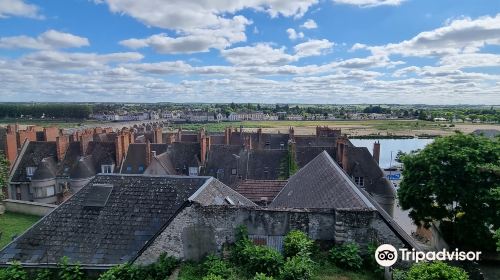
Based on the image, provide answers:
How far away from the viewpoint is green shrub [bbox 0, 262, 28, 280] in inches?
484

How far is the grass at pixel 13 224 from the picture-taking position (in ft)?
78.2

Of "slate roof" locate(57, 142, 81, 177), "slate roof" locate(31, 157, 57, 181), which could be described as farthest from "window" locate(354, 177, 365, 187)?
"slate roof" locate(31, 157, 57, 181)

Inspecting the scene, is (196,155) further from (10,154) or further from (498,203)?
(498,203)

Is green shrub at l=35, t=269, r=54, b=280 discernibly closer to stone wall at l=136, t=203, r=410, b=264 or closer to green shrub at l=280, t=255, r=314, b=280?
stone wall at l=136, t=203, r=410, b=264

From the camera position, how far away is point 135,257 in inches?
493

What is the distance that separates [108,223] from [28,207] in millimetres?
20463

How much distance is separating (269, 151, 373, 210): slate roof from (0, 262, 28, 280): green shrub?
12.0 meters

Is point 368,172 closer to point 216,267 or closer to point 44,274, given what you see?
point 216,267

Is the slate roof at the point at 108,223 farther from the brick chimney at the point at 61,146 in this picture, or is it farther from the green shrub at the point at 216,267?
the brick chimney at the point at 61,146

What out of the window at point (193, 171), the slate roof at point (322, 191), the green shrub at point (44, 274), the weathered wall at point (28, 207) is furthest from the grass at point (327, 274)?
the window at point (193, 171)

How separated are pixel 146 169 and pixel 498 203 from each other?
96.9ft

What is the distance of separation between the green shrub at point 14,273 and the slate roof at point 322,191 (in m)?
12.0

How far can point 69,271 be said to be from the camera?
12.3 meters

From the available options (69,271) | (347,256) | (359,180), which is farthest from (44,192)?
(347,256)
